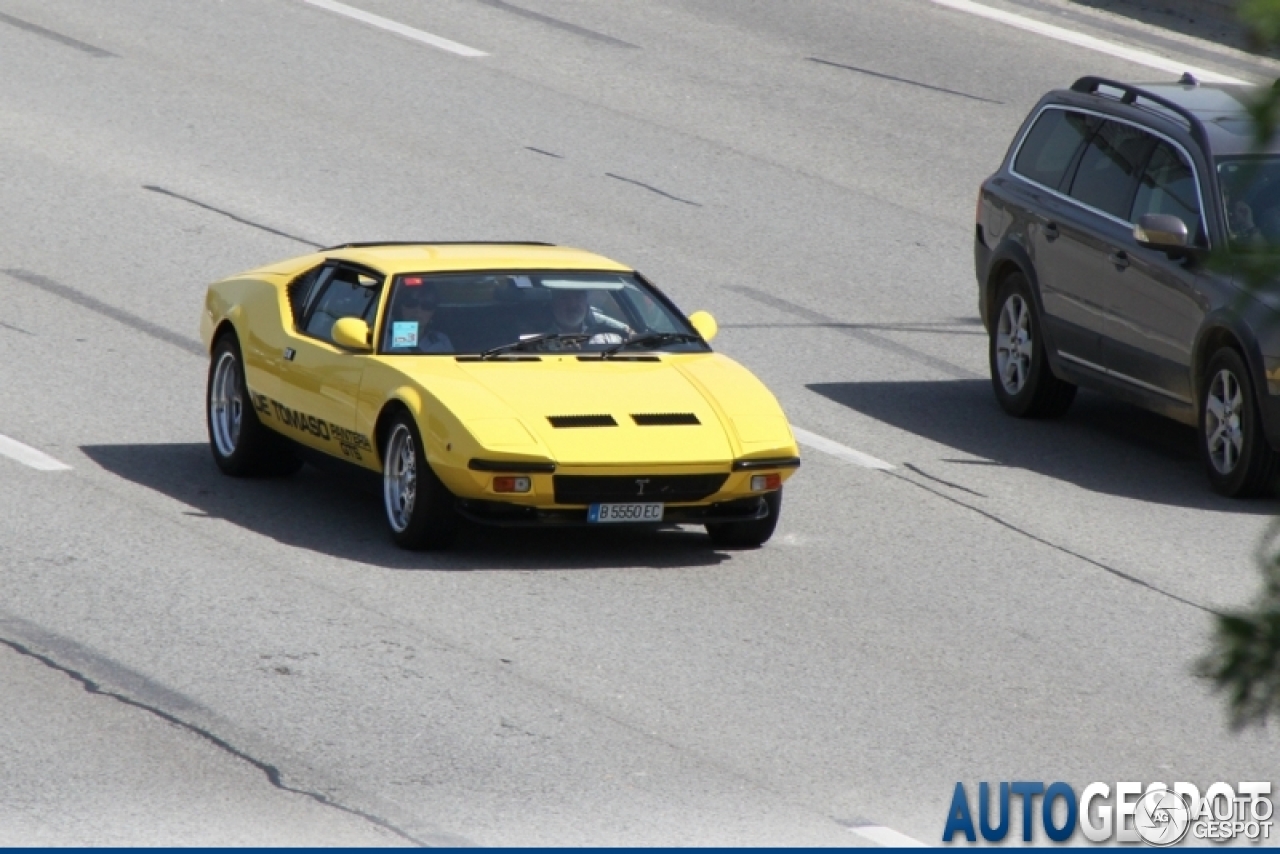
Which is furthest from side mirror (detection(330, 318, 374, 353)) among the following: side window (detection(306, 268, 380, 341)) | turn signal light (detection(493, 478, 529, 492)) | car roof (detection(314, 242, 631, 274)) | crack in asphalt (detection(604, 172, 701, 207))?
crack in asphalt (detection(604, 172, 701, 207))

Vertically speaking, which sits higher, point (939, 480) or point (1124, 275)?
point (1124, 275)

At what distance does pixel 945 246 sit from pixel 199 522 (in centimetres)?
917

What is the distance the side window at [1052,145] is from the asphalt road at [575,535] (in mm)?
1047

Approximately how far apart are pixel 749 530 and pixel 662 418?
2.58 ft

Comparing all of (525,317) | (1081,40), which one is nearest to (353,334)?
(525,317)

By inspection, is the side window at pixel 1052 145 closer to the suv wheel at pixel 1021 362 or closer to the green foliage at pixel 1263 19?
the suv wheel at pixel 1021 362

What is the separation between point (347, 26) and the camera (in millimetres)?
23688

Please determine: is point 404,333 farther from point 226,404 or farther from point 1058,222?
point 1058,222

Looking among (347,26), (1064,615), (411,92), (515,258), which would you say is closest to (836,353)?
(515,258)

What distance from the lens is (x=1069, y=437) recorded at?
1352 cm

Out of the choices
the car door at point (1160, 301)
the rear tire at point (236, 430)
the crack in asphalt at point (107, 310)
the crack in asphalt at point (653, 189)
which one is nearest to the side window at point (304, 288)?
the rear tire at point (236, 430)

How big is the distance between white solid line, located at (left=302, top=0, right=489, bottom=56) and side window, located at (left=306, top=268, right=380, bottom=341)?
12.0 metres

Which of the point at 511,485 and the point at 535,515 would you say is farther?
the point at 535,515

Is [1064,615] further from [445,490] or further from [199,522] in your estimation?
[199,522]
